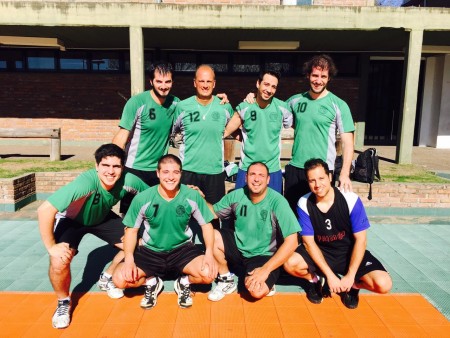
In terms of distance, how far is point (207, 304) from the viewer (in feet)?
11.6

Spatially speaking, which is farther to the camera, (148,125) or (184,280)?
(148,125)

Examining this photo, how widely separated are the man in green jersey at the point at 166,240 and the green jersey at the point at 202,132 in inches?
23.7

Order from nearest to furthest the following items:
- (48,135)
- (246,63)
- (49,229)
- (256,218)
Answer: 1. (49,229)
2. (256,218)
3. (48,135)
4. (246,63)

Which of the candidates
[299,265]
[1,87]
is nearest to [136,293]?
[299,265]

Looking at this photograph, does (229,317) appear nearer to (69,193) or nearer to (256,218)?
(256,218)

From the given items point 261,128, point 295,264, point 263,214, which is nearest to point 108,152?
point 263,214

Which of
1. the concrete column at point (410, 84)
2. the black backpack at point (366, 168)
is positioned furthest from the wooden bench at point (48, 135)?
the concrete column at point (410, 84)

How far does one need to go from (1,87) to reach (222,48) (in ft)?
25.5

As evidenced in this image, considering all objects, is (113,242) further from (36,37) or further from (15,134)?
(36,37)

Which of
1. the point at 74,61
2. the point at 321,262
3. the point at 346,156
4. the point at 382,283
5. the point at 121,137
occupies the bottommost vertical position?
the point at 382,283

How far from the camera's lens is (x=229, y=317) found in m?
3.33

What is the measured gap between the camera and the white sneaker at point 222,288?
362 centimetres

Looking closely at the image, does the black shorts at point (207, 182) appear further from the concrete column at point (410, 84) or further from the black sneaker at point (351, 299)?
the concrete column at point (410, 84)

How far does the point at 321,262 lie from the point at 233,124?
182cm
